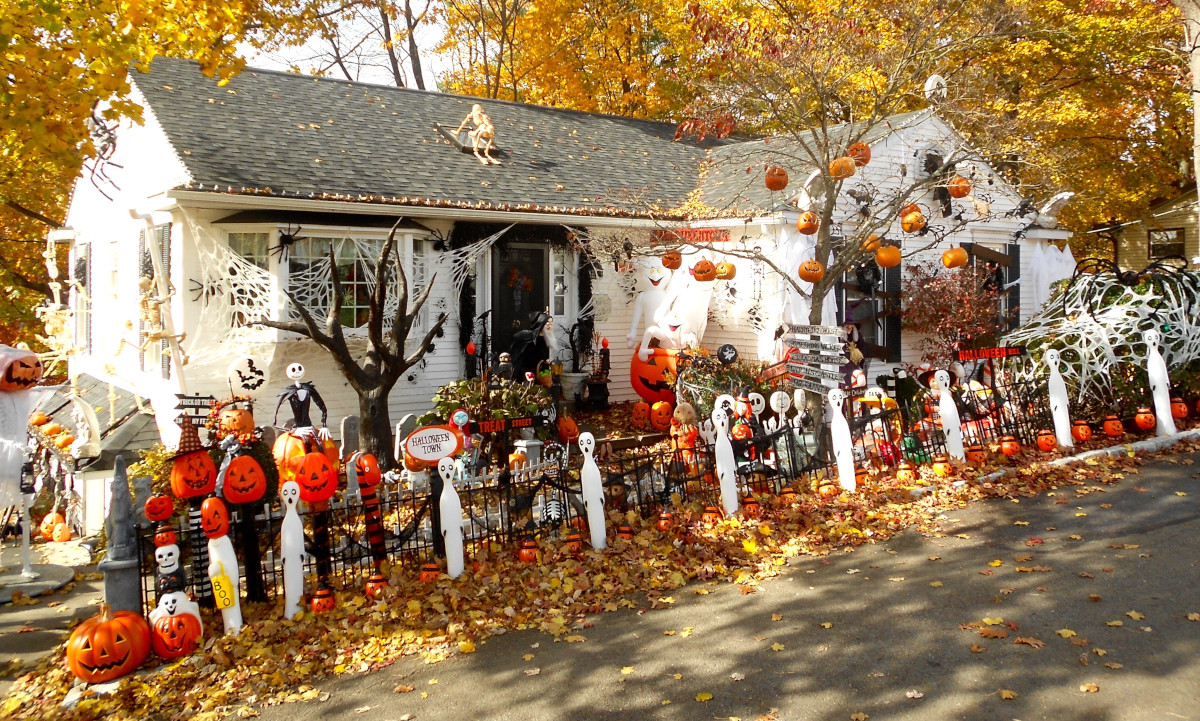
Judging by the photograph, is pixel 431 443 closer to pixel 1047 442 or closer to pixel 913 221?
pixel 913 221

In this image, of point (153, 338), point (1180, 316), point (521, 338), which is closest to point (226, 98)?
point (153, 338)

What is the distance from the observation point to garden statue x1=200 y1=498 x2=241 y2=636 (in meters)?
5.46

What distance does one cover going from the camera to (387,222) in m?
11.4

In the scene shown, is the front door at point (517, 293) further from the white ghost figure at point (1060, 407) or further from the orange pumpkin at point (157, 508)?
the orange pumpkin at point (157, 508)

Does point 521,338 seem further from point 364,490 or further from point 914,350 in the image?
point 914,350

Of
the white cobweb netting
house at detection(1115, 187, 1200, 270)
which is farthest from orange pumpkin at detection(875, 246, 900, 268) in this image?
house at detection(1115, 187, 1200, 270)

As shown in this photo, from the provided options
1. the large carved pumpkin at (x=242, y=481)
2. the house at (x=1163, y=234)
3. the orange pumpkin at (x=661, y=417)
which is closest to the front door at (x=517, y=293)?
the orange pumpkin at (x=661, y=417)

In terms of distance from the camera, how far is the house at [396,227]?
10.5 meters

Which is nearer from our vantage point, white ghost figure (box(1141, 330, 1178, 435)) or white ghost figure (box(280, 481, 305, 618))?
white ghost figure (box(280, 481, 305, 618))

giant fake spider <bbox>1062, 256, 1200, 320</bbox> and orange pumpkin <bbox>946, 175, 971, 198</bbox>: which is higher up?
orange pumpkin <bbox>946, 175, 971, 198</bbox>

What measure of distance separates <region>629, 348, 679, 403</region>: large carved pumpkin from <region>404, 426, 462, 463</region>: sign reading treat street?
555 cm

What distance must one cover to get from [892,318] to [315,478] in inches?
424

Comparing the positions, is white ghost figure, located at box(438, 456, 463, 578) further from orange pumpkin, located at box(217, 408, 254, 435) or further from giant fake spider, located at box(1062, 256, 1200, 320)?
giant fake spider, located at box(1062, 256, 1200, 320)

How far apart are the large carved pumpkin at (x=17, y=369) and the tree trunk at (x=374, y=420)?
2690mm
